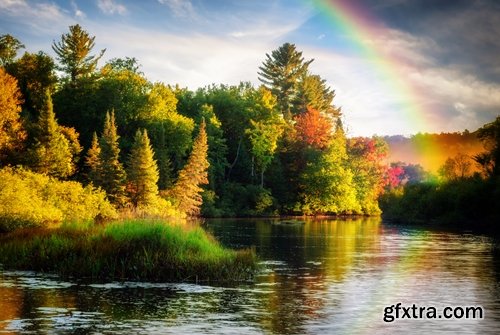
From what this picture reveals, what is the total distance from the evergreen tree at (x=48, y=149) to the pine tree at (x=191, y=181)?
20.4 meters

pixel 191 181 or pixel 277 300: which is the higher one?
pixel 191 181

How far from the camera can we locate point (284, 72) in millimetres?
146625

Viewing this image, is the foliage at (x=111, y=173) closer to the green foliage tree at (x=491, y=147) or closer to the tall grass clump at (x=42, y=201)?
the tall grass clump at (x=42, y=201)

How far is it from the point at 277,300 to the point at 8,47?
3189 inches

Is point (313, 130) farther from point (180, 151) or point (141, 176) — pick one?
point (141, 176)

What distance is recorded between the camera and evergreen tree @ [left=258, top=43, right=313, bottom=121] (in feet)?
477

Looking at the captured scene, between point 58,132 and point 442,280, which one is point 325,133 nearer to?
point 58,132

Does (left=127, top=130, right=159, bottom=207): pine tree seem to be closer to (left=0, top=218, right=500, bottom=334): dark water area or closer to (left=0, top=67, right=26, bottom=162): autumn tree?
(left=0, top=67, right=26, bottom=162): autumn tree

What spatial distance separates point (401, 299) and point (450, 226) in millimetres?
68964

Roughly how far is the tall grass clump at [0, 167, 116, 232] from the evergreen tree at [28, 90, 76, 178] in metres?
4.98

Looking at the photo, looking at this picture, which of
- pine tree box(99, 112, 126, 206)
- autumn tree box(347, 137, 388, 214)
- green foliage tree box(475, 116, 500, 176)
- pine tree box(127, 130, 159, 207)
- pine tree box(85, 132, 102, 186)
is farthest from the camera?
autumn tree box(347, 137, 388, 214)

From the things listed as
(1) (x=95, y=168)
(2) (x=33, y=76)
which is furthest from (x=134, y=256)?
(2) (x=33, y=76)

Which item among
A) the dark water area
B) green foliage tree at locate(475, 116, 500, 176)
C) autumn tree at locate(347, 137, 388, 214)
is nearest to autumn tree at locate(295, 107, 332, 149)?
autumn tree at locate(347, 137, 388, 214)

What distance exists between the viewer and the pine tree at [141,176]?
83.1 metres
